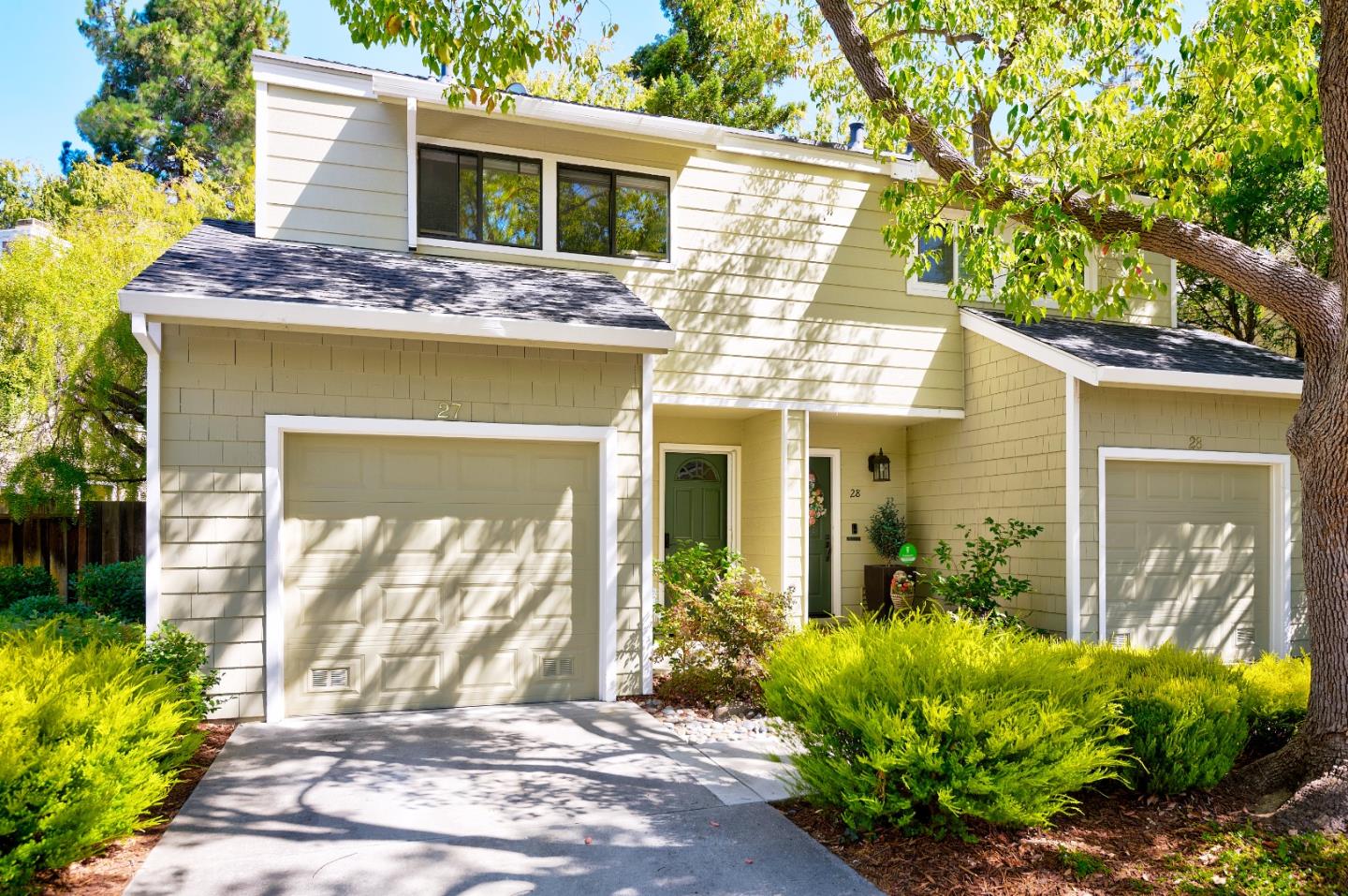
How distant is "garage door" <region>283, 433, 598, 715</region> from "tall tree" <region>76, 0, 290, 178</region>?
59.8ft

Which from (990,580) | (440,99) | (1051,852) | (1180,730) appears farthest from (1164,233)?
(440,99)

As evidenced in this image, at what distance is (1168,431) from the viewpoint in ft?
28.8

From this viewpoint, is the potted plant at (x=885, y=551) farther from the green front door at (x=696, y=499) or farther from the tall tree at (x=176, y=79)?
the tall tree at (x=176, y=79)

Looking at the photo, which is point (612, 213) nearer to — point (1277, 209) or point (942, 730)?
point (942, 730)

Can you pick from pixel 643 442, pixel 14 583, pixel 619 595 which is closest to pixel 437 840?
pixel 619 595

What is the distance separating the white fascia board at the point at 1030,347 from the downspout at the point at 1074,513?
156 millimetres

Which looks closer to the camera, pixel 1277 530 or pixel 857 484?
pixel 1277 530

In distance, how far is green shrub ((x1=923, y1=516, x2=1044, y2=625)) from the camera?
28.2 feet

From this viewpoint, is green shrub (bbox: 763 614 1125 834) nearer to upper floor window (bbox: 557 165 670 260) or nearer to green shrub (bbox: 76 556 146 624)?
upper floor window (bbox: 557 165 670 260)

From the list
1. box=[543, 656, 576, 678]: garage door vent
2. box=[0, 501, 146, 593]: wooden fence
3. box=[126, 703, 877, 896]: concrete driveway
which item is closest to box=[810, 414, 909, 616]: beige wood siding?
box=[543, 656, 576, 678]: garage door vent

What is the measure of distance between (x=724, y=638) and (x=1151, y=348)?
594 cm

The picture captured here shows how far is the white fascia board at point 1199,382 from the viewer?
817 cm

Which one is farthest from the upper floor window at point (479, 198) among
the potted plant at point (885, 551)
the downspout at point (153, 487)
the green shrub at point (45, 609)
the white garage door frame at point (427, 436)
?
the potted plant at point (885, 551)

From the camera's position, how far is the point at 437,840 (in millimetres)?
4086
